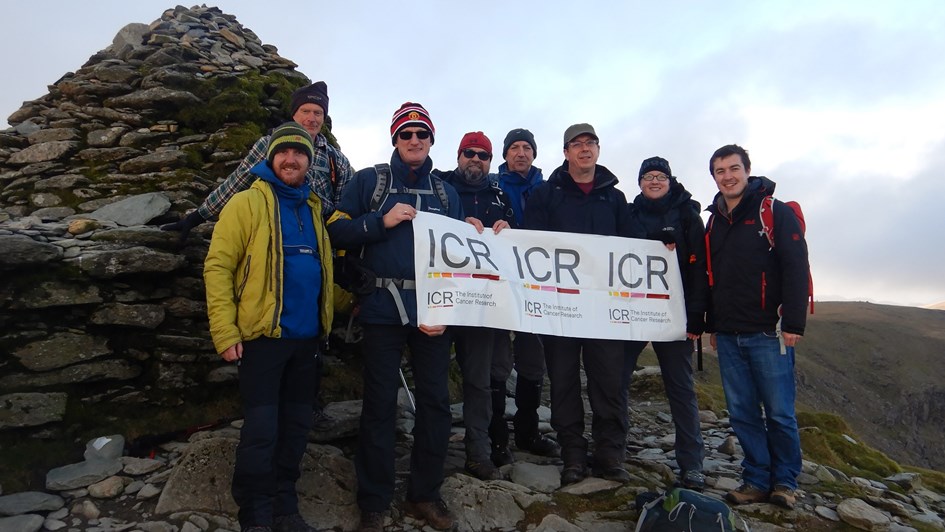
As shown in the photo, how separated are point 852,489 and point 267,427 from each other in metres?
7.45

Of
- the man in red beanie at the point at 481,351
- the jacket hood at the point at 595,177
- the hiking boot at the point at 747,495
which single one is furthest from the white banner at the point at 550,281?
the hiking boot at the point at 747,495

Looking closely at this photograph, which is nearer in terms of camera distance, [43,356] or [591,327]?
[43,356]

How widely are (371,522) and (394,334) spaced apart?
6.03 ft

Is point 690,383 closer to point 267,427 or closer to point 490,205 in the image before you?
point 490,205

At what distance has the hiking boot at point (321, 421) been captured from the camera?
21.7 ft

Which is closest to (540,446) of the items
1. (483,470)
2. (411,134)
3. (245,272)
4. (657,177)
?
(483,470)

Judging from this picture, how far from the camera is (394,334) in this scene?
5168mm

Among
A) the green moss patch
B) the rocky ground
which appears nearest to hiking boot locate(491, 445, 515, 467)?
the rocky ground

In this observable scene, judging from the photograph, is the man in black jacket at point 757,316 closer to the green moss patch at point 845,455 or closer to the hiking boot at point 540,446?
the hiking boot at point 540,446

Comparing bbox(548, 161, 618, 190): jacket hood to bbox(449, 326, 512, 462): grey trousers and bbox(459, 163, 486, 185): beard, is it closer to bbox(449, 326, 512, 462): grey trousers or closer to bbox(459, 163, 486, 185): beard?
bbox(459, 163, 486, 185): beard

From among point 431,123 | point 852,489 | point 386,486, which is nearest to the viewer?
point 386,486

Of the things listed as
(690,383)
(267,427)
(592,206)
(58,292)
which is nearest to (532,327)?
(592,206)

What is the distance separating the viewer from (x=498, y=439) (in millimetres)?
6832

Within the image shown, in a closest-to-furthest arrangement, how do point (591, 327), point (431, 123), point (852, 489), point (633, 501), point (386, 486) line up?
point (386, 486) < point (431, 123) < point (633, 501) < point (591, 327) < point (852, 489)
